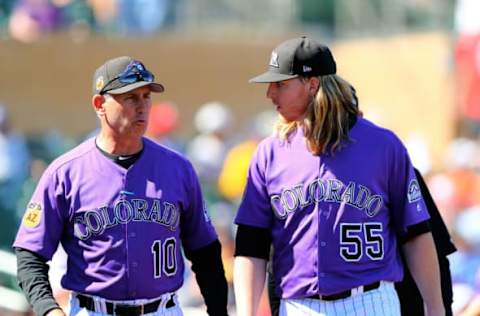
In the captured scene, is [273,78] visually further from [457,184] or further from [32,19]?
[32,19]

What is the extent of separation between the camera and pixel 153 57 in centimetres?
1694

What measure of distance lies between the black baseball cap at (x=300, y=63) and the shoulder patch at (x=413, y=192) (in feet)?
2.00

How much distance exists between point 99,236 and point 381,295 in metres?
1.26

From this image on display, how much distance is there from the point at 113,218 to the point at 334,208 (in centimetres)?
96

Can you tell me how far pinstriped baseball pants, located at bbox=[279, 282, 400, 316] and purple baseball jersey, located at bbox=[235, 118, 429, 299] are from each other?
0.17 ft

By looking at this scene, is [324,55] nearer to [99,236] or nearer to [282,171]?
[282,171]

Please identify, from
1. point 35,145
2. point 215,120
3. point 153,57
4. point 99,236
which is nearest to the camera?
point 99,236

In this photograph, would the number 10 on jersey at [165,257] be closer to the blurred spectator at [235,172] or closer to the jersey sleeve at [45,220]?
the jersey sleeve at [45,220]

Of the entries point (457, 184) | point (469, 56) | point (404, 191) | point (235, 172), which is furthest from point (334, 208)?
point (469, 56)

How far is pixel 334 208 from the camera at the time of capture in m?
5.20

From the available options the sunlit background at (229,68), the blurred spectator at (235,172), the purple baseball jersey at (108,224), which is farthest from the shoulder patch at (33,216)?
the blurred spectator at (235,172)

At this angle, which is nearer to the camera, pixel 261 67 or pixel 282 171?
pixel 282 171

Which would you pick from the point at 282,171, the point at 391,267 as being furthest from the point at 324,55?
the point at 391,267

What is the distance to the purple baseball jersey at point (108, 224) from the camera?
16.6ft
